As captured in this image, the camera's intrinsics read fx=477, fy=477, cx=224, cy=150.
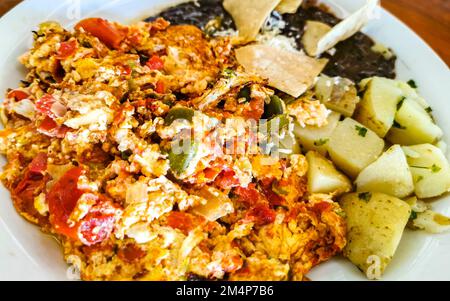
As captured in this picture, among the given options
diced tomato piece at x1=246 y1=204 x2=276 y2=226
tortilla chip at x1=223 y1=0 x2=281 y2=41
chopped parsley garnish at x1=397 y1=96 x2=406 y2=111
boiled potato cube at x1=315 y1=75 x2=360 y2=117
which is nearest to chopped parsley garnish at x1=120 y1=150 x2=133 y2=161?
diced tomato piece at x1=246 y1=204 x2=276 y2=226

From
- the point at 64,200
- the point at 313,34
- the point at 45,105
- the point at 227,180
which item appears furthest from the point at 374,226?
the point at 45,105

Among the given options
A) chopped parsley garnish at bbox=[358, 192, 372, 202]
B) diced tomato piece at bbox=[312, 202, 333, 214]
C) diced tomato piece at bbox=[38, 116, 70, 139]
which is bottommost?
chopped parsley garnish at bbox=[358, 192, 372, 202]

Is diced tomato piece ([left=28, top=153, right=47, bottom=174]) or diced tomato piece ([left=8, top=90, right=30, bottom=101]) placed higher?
diced tomato piece ([left=8, top=90, right=30, bottom=101])

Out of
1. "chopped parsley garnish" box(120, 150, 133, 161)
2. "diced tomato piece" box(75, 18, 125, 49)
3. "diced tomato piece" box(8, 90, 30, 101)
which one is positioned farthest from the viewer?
"diced tomato piece" box(75, 18, 125, 49)

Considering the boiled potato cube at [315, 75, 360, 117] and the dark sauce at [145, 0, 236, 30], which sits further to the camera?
the dark sauce at [145, 0, 236, 30]

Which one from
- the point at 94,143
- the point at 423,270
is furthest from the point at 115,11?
the point at 423,270

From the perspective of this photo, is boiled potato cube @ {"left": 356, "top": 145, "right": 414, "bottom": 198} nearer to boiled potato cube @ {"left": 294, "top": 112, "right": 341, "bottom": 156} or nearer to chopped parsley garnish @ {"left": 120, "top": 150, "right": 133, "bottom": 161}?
boiled potato cube @ {"left": 294, "top": 112, "right": 341, "bottom": 156}

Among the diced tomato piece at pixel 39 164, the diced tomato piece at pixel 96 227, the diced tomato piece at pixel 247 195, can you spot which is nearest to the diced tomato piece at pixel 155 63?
the diced tomato piece at pixel 39 164
